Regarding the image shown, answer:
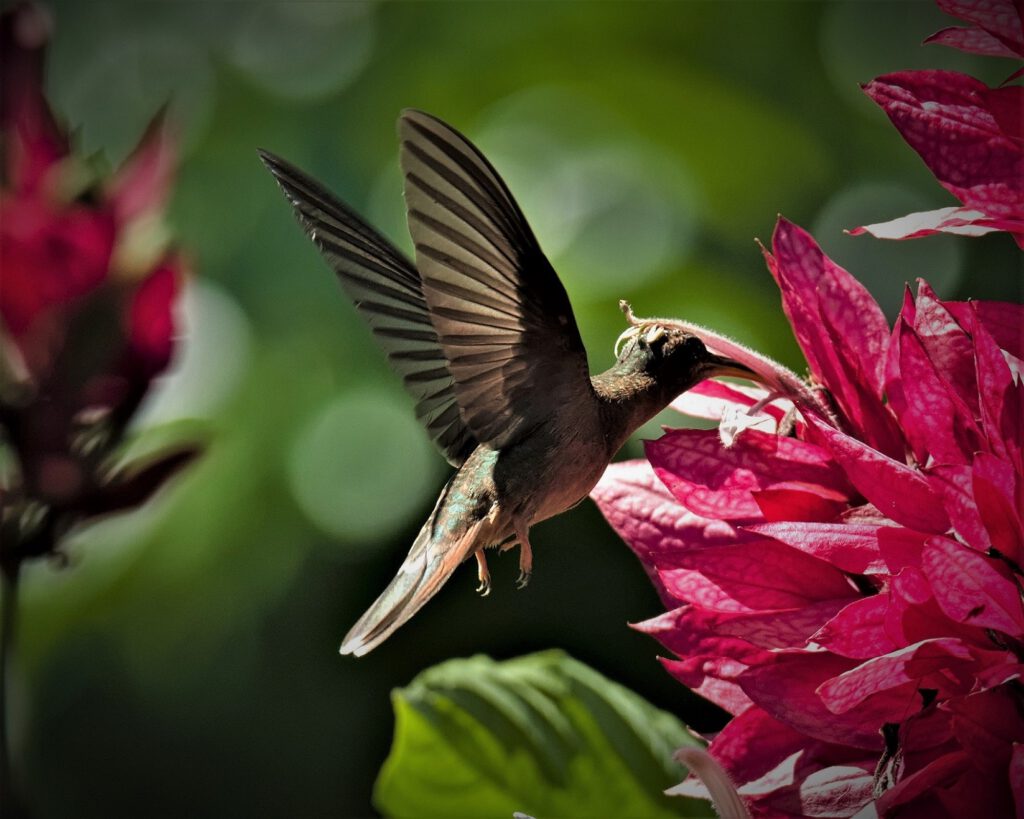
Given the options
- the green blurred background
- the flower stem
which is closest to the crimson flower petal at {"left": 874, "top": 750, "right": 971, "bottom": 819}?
the flower stem

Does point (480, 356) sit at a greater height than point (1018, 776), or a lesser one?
greater

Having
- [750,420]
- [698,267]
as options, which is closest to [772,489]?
[750,420]

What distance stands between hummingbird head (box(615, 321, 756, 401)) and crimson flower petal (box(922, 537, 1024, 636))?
3.1 inches

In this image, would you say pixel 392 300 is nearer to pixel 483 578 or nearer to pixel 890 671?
pixel 483 578

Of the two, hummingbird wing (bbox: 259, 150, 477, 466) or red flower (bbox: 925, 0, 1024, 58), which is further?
hummingbird wing (bbox: 259, 150, 477, 466)

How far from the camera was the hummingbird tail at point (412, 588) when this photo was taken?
0.33m

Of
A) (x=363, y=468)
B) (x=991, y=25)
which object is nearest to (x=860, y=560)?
(x=991, y=25)

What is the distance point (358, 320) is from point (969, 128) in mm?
774

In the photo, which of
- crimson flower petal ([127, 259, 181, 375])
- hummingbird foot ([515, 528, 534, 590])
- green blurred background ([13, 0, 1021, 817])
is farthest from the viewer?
green blurred background ([13, 0, 1021, 817])

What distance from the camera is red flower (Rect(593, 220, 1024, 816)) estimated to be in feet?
0.77

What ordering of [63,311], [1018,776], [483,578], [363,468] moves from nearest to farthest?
[1018,776] < [483,578] < [63,311] < [363,468]

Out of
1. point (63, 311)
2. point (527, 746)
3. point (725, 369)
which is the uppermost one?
point (63, 311)

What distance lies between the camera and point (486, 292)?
0.33m

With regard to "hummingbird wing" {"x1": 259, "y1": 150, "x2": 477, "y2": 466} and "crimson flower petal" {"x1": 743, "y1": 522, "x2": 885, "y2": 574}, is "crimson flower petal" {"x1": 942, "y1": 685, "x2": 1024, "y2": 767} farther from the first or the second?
"hummingbird wing" {"x1": 259, "y1": 150, "x2": 477, "y2": 466}
